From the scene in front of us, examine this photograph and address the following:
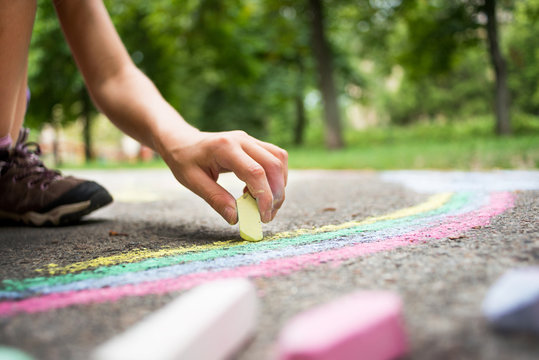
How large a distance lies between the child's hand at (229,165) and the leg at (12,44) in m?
0.65

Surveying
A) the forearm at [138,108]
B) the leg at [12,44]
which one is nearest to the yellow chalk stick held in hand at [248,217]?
the forearm at [138,108]

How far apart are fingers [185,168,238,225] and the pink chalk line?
0.35 meters

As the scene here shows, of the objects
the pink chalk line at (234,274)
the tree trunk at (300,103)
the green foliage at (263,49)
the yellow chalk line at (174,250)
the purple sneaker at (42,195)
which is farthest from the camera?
the tree trunk at (300,103)

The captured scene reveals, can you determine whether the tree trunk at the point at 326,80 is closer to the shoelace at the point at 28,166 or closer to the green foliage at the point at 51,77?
the green foliage at the point at 51,77

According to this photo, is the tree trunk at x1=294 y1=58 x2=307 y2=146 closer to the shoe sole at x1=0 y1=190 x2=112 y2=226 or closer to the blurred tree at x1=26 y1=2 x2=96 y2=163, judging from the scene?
the blurred tree at x1=26 y1=2 x2=96 y2=163

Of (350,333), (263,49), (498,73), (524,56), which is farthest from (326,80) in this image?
(350,333)

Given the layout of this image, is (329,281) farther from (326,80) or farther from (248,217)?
(326,80)

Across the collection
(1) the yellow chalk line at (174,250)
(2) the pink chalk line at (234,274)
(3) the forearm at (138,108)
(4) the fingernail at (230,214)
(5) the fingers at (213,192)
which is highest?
(3) the forearm at (138,108)

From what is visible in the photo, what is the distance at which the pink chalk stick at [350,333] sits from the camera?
585 mm

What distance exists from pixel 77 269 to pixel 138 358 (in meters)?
0.74

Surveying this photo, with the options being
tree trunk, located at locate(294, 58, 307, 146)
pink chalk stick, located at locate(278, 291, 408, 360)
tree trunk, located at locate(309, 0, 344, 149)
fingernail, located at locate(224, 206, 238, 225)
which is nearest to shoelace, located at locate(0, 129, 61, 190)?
fingernail, located at locate(224, 206, 238, 225)

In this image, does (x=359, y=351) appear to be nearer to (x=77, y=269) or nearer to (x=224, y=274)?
(x=224, y=274)

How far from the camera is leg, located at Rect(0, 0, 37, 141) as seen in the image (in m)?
1.57

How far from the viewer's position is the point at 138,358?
0.56 metres
